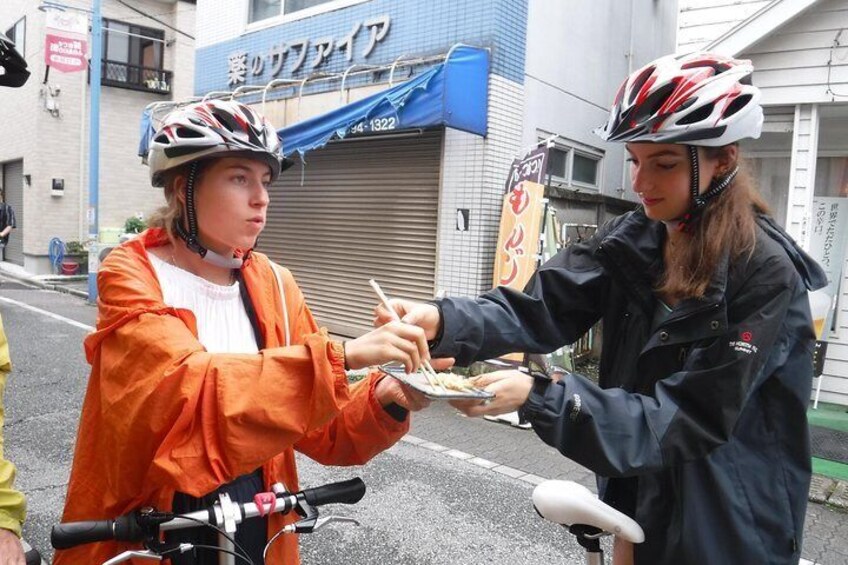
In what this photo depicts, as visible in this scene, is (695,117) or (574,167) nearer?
(695,117)

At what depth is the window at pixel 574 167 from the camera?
34.1 feet

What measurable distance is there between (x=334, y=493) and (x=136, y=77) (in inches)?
946

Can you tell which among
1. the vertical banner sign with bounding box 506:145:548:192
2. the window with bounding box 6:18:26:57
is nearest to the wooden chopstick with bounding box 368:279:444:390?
the vertical banner sign with bounding box 506:145:548:192

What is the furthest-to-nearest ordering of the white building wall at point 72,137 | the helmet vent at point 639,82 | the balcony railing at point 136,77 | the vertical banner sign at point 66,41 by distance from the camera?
the balcony railing at point 136,77 → the white building wall at point 72,137 → the vertical banner sign at point 66,41 → the helmet vent at point 639,82

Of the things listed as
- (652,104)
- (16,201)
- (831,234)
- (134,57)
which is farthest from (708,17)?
(16,201)

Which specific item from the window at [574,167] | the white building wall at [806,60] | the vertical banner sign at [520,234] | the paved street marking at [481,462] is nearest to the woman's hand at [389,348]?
the paved street marking at [481,462]

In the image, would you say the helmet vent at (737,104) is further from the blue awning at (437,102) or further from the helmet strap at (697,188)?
the blue awning at (437,102)

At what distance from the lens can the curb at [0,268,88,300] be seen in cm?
1727

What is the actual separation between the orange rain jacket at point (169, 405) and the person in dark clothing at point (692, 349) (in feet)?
1.44

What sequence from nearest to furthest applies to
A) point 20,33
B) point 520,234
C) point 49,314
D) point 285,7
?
1. point 520,234
2. point 285,7
3. point 49,314
4. point 20,33

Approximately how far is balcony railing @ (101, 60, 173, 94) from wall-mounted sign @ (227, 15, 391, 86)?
11.0 meters

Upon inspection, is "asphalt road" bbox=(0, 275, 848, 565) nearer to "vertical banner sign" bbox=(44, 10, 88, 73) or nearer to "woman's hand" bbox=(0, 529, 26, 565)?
"woman's hand" bbox=(0, 529, 26, 565)

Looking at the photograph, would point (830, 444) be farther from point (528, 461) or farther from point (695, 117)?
point (695, 117)

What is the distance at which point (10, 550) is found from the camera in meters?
1.84
